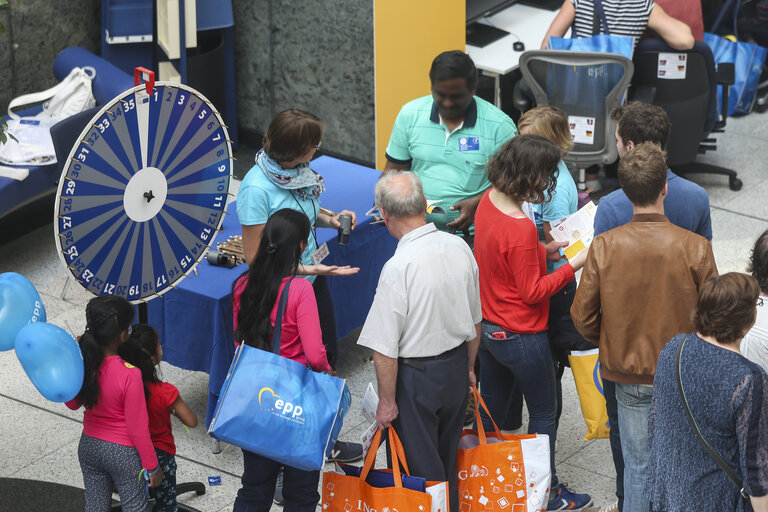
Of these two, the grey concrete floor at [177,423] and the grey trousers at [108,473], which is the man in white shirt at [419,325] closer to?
the grey trousers at [108,473]

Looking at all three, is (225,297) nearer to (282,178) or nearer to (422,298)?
(282,178)

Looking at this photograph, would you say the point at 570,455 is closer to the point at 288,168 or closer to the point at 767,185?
the point at 288,168

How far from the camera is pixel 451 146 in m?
4.53

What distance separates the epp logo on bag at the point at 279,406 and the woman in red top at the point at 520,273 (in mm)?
870

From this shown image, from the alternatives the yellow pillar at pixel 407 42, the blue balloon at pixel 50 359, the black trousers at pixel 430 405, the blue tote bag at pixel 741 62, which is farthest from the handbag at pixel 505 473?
the blue tote bag at pixel 741 62

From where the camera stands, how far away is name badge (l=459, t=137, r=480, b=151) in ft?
14.8

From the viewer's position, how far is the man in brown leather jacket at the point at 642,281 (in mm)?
3312

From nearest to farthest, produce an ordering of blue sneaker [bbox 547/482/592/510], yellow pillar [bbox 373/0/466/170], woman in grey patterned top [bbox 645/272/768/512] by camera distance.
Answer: woman in grey patterned top [bbox 645/272/768/512], blue sneaker [bbox 547/482/592/510], yellow pillar [bbox 373/0/466/170]

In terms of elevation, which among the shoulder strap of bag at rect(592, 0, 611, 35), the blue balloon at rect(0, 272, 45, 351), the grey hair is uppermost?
the shoulder strap of bag at rect(592, 0, 611, 35)

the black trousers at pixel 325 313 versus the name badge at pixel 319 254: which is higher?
the name badge at pixel 319 254

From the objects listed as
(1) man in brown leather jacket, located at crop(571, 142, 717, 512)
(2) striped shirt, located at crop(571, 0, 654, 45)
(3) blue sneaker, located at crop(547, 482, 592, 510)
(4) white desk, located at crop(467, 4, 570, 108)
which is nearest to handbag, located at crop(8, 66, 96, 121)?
(4) white desk, located at crop(467, 4, 570, 108)

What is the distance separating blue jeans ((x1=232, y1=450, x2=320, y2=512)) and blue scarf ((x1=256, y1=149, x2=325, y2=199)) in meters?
1.09

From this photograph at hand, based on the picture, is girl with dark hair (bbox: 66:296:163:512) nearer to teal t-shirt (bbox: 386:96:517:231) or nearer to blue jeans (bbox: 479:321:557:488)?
blue jeans (bbox: 479:321:557:488)

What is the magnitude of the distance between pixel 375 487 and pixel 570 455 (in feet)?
4.77
